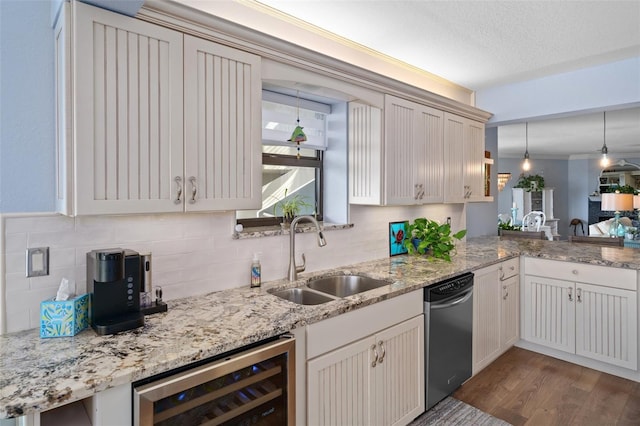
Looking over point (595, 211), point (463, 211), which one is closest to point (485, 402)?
point (463, 211)

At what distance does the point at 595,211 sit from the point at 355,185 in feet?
33.6

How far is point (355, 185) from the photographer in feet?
9.03

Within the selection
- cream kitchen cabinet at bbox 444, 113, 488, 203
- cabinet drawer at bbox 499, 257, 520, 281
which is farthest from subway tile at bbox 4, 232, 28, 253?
cabinet drawer at bbox 499, 257, 520, 281

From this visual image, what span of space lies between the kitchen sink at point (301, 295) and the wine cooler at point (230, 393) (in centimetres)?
57

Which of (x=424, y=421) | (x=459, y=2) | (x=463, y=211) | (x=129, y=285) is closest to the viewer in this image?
(x=129, y=285)

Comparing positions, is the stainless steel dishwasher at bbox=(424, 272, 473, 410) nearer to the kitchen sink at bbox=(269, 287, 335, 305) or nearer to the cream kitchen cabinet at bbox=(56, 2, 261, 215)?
the kitchen sink at bbox=(269, 287, 335, 305)

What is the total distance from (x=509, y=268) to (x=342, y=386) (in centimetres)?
214

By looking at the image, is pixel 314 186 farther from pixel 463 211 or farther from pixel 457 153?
pixel 463 211

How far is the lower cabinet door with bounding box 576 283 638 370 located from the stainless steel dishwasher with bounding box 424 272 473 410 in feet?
3.70

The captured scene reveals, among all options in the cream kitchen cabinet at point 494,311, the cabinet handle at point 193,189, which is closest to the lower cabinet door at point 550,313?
the cream kitchen cabinet at point 494,311

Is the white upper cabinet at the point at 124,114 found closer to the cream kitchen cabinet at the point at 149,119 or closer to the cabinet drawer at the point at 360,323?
the cream kitchen cabinet at the point at 149,119

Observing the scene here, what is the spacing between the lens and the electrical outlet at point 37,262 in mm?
1494

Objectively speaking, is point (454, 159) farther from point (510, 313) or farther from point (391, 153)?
point (510, 313)

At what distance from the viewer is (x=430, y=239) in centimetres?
301
